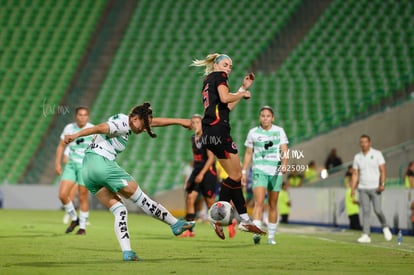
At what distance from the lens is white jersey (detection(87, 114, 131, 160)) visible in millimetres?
10883

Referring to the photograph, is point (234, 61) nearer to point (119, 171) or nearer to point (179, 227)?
point (179, 227)

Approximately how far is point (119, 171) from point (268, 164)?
4333 mm

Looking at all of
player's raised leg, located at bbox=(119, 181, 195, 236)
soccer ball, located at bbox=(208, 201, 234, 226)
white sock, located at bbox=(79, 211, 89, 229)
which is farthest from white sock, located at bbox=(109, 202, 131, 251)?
white sock, located at bbox=(79, 211, 89, 229)

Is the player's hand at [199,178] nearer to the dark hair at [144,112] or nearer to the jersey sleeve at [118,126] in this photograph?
the jersey sleeve at [118,126]

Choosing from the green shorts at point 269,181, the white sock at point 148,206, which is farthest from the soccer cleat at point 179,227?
the green shorts at point 269,181

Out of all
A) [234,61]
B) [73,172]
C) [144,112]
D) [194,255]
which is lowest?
[194,255]

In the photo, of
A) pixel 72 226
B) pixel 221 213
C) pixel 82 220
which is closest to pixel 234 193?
pixel 221 213

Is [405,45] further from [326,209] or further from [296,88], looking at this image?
[326,209]

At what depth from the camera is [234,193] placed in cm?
1278

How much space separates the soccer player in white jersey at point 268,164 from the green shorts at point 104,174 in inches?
156

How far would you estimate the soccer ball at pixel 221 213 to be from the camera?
11859 millimetres

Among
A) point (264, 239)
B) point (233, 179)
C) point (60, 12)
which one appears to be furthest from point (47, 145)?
point (233, 179)

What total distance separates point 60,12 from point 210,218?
85.4 feet

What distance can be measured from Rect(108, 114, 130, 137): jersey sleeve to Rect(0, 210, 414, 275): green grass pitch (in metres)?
1.45
